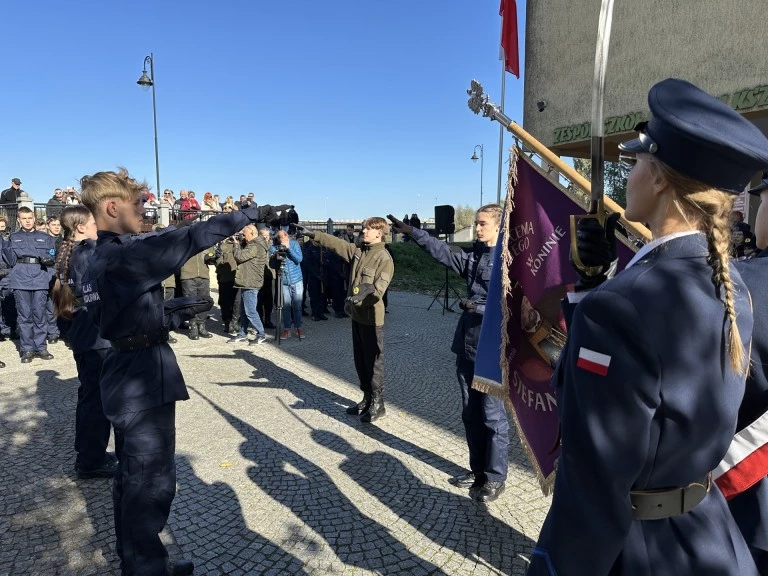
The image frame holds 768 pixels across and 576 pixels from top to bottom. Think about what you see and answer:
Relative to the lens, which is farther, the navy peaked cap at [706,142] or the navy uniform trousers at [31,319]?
the navy uniform trousers at [31,319]

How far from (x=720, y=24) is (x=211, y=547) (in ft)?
32.8

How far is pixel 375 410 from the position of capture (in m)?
5.18

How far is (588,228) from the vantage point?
1555mm

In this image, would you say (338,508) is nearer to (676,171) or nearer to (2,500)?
(2,500)

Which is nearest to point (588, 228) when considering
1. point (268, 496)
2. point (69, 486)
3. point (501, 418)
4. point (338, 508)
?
point (501, 418)

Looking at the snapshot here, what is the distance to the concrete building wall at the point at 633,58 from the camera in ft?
25.5

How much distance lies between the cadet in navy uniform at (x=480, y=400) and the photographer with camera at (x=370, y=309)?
3.98 ft

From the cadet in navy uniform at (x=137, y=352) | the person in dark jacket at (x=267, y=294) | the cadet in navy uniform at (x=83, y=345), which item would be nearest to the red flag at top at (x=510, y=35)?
the person in dark jacket at (x=267, y=294)

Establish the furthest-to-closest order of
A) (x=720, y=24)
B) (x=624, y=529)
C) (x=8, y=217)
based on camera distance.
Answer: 1. (x=8, y=217)
2. (x=720, y=24)
3. (x=624, y=529)

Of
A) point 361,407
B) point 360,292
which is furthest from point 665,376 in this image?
point 361,407

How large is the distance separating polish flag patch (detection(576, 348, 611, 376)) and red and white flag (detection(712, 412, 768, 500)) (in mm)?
716

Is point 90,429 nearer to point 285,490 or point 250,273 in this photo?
point 285,490

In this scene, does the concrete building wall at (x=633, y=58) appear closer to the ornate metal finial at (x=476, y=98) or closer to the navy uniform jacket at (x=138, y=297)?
the ornate metal finial at (x=476, y=98)

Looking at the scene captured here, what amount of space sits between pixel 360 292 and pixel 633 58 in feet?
25.5
